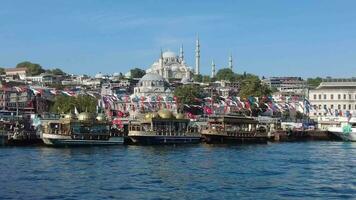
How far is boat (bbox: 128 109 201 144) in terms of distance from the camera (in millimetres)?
70125

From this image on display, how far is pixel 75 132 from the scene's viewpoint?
6519 cm

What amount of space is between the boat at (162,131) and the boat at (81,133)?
2599 mm

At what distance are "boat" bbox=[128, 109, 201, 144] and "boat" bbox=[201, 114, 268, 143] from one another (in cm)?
180

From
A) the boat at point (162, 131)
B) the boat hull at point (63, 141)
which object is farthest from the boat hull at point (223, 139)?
the boat hull at point (63, 141)

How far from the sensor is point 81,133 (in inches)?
2576

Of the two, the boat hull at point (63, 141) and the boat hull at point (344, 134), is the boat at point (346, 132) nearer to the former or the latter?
the boat hull at point (344, 134)

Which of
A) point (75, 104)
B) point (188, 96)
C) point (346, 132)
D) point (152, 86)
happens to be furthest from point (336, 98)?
point (75, 104)

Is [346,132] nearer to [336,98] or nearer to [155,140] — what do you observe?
[155,140]

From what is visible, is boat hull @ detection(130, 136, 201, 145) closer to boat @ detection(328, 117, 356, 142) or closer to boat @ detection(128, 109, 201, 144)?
boat @ detection(128, 109, 201, 144)

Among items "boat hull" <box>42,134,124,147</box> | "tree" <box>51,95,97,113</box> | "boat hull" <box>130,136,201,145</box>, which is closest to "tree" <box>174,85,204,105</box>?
"tree" <box>51,95,97,113</box>

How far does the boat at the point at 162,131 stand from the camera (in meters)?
70.1

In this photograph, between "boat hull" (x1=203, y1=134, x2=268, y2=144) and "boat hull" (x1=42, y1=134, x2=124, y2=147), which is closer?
"boat hull" (x1=42, y1=134, x2=124, y2=147)

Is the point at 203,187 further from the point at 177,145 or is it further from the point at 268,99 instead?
the point at 268,99

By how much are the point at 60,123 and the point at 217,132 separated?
18.3 metres
